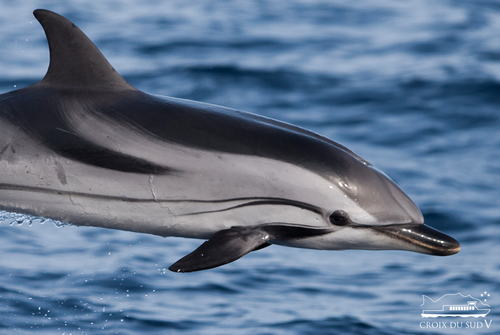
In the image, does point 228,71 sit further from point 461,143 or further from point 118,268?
point 118,268

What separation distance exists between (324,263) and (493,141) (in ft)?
14.7

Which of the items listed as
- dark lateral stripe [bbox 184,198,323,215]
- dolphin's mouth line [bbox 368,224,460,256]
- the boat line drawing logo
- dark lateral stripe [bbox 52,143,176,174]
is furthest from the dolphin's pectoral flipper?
the boat line drawing logo

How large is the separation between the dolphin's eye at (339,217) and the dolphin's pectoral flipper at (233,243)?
0.28ft

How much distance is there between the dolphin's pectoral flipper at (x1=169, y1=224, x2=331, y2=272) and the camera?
3.95 m

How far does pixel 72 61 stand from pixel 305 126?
698 cm

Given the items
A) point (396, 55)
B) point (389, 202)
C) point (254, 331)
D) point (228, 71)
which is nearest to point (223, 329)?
point (254, 331)

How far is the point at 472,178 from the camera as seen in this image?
989 cm

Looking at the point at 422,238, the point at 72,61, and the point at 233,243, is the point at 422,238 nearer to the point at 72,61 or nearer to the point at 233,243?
the point at 233,243

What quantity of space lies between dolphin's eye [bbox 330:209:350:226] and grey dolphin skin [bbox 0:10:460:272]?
13 mm

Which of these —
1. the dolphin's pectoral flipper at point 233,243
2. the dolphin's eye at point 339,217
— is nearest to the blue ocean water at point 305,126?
the dolphin's pectoral flipper at point 233,243

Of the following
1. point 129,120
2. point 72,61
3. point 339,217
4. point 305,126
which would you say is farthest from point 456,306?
point 305,126

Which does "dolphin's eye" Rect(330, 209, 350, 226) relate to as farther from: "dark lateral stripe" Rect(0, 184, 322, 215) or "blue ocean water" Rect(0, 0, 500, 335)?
"blue ocean water" Rect(0, 0, 500, 335)

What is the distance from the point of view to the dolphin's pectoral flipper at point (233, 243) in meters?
3.95

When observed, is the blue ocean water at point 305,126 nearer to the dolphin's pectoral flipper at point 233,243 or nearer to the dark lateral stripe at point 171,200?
the dark lateral stripe at point 171,200
